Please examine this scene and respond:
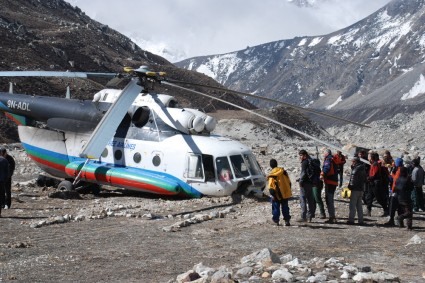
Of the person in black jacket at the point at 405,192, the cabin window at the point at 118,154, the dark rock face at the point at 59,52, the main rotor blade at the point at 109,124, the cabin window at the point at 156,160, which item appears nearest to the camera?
the person in black jacket at the point at 405,192

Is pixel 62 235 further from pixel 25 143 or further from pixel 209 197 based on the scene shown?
pixel 25 143

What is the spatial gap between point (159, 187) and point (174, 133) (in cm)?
175

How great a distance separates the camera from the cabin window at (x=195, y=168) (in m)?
18.0

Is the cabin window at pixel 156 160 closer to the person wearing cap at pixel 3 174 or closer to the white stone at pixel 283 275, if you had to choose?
the person wearing cap at pixel 3 174

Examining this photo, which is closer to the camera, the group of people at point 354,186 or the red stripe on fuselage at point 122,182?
the group of people at point 354,186

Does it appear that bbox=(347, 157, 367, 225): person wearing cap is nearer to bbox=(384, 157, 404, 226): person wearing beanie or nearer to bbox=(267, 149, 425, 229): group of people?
bbox=(267, 149, 425, 229): group of people

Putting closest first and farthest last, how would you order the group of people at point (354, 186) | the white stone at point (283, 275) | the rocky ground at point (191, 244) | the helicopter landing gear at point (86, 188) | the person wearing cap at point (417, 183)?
the white stone at point (283, 275)
the rocky ground at point (191, 244)
the group of people at point (354, 186)
the person wearing cap at point (417, 183)
the helicopter landing gear at point (86, 188)

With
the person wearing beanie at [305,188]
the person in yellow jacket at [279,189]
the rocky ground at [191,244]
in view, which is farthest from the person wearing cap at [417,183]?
the person in yellow jacket at [279,189]

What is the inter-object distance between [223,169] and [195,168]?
842 millimetres

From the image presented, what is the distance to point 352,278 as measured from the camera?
851 cm

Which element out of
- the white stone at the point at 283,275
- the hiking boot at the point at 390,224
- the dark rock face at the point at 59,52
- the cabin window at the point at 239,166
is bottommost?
the white stone at the point at 283,275

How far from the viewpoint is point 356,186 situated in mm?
14531

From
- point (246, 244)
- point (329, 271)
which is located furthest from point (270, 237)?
point (329, 271)

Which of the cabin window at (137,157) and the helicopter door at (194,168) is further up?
the cabin window at (137,157)
